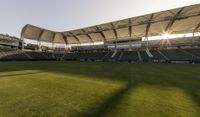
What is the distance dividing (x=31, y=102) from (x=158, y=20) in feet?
107

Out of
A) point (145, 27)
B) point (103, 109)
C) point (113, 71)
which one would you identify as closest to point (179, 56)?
point (145, 27)

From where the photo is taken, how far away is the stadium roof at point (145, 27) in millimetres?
26109

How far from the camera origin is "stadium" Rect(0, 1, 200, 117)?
148 inches

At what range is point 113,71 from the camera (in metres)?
13.4

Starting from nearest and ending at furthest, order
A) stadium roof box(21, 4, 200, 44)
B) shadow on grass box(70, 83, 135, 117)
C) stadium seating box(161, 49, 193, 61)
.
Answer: shadow on grass box(70, 83, 135, 117) → stadium roof box(21, 4, 200, 44) → stadium seating box(161, 49, 193, 61)

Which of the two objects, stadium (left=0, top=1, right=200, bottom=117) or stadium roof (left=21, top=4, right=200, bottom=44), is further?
stadium roof (left=21, top=4, right=200, bottom=44)

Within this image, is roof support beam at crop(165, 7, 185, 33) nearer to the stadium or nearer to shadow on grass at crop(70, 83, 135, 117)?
the stadium

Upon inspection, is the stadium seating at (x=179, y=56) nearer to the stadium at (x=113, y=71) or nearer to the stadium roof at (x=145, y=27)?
the stadium at (x=113, y=71)

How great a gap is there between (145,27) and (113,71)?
27439mm

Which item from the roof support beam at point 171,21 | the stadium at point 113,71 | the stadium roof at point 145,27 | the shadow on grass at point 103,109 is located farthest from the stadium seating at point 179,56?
the shadow on grass at point 103,109

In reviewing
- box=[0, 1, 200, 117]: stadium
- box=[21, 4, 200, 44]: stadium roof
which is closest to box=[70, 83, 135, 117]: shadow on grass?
box=[0, 1, 200, 117]: stadium

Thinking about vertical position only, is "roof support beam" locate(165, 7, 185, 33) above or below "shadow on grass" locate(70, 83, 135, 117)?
above

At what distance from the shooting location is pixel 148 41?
1646 inches

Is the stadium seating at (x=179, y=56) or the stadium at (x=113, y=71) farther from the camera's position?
the stadium seating at (x=179, y=56)
